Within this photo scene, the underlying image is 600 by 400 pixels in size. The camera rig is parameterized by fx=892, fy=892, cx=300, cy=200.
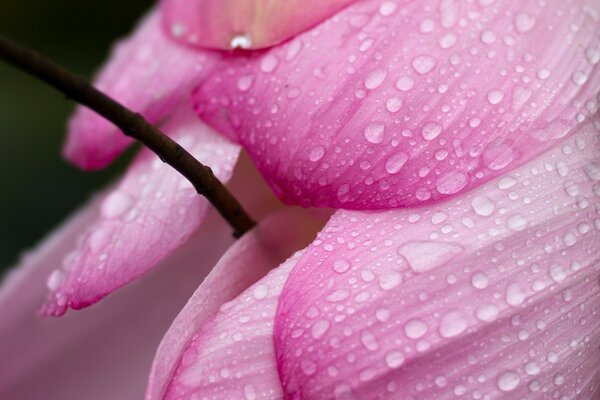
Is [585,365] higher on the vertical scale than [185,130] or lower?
lower

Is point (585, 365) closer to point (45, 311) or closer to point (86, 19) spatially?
point (45, 311)

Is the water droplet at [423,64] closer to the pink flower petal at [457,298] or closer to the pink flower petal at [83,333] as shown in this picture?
the pink flower petal at [457,298]

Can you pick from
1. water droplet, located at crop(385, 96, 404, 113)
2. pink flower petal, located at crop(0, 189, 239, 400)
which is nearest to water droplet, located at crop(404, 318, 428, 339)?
water droplet, located at crop(385, 96, 404, 113)

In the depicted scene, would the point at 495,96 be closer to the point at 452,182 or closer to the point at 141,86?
the point at 452,182

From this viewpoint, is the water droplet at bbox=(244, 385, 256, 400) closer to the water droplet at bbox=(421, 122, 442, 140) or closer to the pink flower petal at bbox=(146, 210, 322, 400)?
the pink flower petal at bbox=(146, 210, 322, 400)

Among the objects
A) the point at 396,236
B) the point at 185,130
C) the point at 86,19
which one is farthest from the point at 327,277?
the point at 86,19
